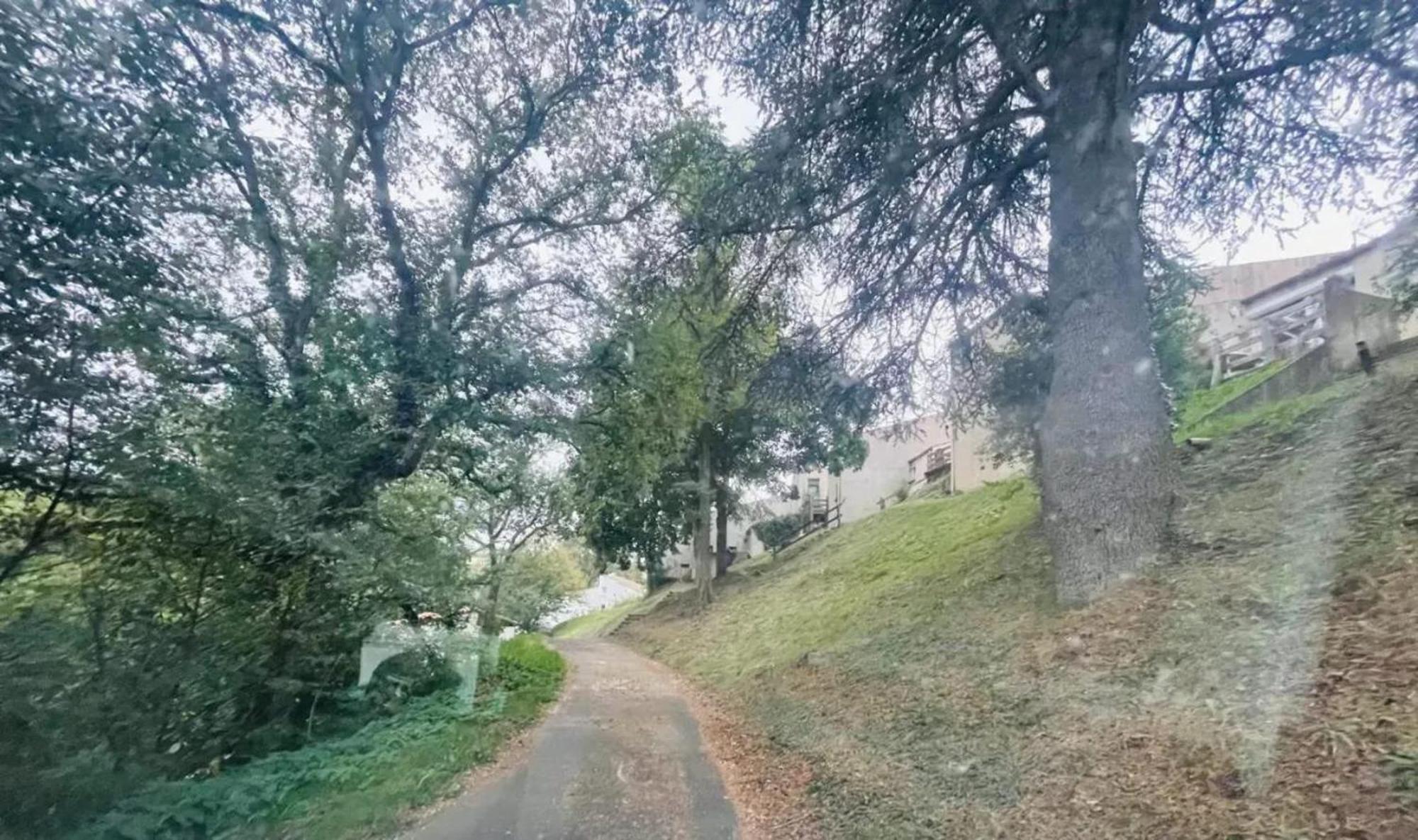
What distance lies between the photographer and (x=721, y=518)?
2256cm

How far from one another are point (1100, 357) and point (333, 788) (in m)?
6.96

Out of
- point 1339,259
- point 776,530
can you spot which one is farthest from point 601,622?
point 1339,259

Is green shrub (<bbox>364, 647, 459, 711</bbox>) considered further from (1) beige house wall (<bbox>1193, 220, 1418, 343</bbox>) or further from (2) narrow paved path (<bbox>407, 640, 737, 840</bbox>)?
(1) beige house wall (<bbox>1193, 220, 1418, 343</bbox>)

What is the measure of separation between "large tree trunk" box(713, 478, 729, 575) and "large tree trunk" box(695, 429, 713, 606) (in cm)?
106

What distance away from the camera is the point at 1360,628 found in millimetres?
3629

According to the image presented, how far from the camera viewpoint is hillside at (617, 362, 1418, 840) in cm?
307

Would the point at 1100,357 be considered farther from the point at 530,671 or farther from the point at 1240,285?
the point at 1240,285

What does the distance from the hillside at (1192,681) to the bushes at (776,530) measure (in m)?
18.9

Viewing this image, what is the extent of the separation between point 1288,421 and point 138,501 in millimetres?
9808

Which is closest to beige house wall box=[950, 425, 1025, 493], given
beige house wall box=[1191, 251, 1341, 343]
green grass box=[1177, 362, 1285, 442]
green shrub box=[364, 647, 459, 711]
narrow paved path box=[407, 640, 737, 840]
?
beige house wall box=[1191, 251, 1341, 343]

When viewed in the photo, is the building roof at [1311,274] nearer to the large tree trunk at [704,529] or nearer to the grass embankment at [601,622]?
the large tree trunk at [704,529]

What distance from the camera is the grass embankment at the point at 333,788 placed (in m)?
4.99

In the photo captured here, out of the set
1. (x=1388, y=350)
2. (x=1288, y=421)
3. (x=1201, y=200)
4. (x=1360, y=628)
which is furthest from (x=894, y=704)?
(x=1388, y=350)

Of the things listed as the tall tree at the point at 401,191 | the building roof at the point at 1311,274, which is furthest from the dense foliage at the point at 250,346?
the building roof at the point at 1311,274
